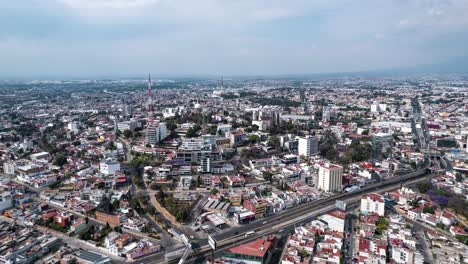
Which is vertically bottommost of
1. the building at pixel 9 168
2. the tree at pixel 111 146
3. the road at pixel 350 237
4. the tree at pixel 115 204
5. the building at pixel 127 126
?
the road at pixel 350 237

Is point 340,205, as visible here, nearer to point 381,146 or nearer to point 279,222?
point 279,222

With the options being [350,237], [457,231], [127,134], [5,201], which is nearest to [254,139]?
[127,134]

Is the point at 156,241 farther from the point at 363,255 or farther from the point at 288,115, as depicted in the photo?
the point at 288,115

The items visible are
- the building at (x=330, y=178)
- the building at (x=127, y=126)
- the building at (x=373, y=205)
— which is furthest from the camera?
the building at (x=127, y=126)

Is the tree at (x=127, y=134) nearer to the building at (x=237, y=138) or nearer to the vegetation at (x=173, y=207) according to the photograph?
the building at (x=237, y=138)

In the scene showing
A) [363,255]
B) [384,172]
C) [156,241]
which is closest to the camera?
[363,255]

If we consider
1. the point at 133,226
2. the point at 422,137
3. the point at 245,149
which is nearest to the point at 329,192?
the point at 245,149

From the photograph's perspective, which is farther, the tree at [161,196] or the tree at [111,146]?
the tree at [111,146]

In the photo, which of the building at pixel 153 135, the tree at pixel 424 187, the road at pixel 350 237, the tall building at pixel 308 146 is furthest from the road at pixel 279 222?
the building at pixel 153 135

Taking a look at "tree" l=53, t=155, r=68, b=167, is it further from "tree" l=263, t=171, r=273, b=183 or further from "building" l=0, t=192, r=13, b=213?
"tree" l=263, t=171, r=273, b=183
